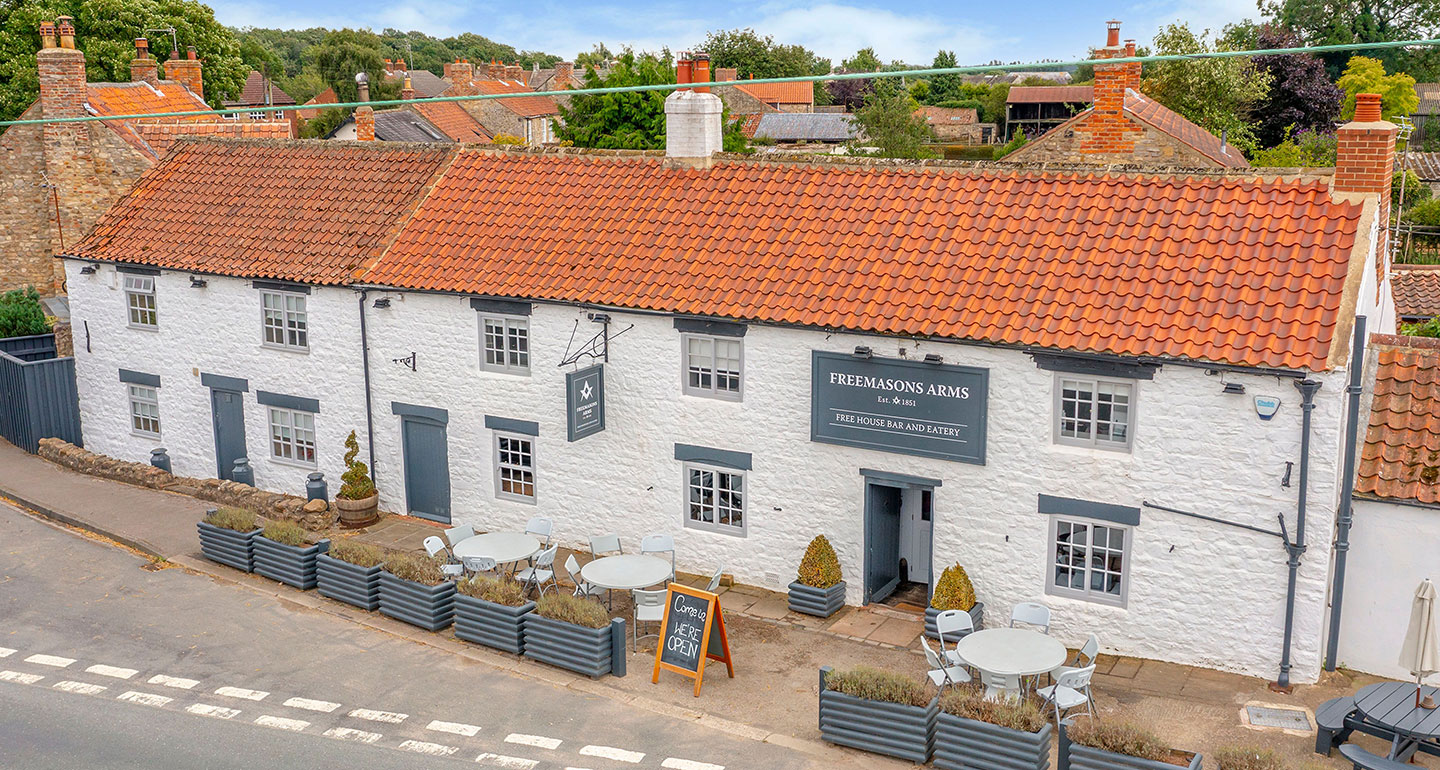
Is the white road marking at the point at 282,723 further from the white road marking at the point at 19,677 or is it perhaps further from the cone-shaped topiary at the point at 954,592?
the cone-shaped topiary at the point at 954,592

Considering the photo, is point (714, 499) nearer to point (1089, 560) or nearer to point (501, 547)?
point (501, 547)

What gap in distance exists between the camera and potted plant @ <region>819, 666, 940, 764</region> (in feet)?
44.9

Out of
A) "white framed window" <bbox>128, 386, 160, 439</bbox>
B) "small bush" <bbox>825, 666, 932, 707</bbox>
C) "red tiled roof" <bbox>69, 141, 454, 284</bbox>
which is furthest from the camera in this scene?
"white framed window" <bbox>128, 386, 160, 439</bbox>

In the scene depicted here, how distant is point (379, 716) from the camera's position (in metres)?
14.9

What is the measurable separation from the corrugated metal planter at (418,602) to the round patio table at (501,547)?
685mm

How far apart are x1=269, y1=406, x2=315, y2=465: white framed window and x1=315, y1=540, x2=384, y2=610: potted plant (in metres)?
4.76

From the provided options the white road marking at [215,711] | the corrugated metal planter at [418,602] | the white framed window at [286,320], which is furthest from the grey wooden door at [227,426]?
the white road marking at [215,711]

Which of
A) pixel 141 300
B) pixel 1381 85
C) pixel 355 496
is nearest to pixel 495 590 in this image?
pixel 355 496

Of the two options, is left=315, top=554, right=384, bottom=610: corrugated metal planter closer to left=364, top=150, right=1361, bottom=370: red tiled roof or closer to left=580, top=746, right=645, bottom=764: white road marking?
left=364, top=150, right=1361, bottom=370: red tiled roof

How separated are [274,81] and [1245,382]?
107996mm

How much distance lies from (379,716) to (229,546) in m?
6.37

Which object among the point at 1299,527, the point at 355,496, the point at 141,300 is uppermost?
the point at 141,300

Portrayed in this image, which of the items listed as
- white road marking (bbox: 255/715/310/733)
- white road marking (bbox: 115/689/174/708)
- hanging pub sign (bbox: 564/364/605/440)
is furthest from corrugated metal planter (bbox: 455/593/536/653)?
white road marking (bbox: 115/689/174/708)

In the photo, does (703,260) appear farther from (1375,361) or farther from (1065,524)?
(1375,361)
